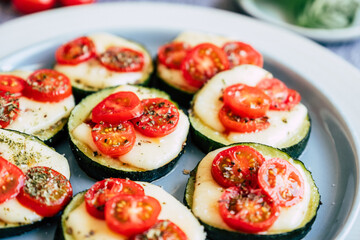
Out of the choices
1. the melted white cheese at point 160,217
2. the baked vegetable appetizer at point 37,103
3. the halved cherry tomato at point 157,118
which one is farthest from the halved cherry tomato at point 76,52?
the melted white cheese at point 160,217

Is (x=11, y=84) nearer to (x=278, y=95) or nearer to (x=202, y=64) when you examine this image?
(x=202, y=64)

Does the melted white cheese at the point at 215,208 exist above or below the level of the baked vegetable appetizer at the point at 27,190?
above

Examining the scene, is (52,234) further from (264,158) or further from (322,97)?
(322,97)

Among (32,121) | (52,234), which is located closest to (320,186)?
(52,234)

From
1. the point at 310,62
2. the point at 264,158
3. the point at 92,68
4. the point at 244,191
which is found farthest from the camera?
the point at 310,62

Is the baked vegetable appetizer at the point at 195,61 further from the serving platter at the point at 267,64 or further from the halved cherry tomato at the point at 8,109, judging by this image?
the halved cherry tomato at the point at 8,109

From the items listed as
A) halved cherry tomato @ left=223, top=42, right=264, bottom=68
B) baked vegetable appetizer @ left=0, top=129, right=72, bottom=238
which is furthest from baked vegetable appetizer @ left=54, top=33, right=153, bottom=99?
baked vegetable appetizer @ left=0, top=129, right=72, bottom=238

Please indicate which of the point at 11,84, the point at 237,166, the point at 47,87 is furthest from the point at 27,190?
the point at 237,166

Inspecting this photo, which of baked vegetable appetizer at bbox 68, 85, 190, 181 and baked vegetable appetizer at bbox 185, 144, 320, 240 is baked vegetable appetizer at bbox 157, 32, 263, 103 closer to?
baked vegetable appetizer at bbox 68, 85, 190, 181
